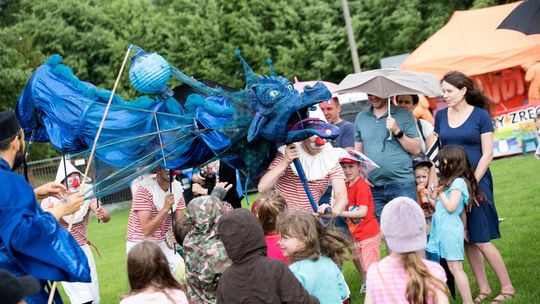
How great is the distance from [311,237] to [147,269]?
0.99 meters

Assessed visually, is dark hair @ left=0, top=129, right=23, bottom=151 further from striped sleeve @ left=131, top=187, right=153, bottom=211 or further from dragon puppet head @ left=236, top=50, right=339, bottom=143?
striped sleeve @ left=131, top=187, right=153, bottom=211

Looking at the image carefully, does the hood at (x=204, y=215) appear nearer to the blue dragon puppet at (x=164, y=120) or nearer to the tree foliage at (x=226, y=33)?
the blue dragon puppet at (x=164, y=120)

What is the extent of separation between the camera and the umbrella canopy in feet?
24.2

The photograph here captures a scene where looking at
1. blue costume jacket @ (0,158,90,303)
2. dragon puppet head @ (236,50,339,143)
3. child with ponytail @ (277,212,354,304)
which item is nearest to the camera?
blue costume jacket @ (0,158,90,303)

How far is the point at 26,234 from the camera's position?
4.30m

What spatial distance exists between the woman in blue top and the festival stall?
10.0 m

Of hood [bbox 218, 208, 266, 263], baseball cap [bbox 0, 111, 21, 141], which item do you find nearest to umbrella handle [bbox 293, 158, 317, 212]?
hood [bbox 218, 208, 266, 263]

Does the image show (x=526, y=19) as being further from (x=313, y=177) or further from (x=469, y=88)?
(x=313, y=177)

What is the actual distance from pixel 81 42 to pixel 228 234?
24632 millimetres

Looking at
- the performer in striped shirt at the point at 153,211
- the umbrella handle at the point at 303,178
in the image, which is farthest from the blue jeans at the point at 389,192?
the performer in striped shirt at the point at 153,211

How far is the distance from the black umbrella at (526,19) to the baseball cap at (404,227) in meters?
4.38

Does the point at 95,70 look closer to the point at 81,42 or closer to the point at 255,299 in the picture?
the point at 81,42

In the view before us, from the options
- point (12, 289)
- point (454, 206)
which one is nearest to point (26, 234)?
point (12, 289)

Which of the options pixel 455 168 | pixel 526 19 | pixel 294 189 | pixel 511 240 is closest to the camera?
pixel 294 189
